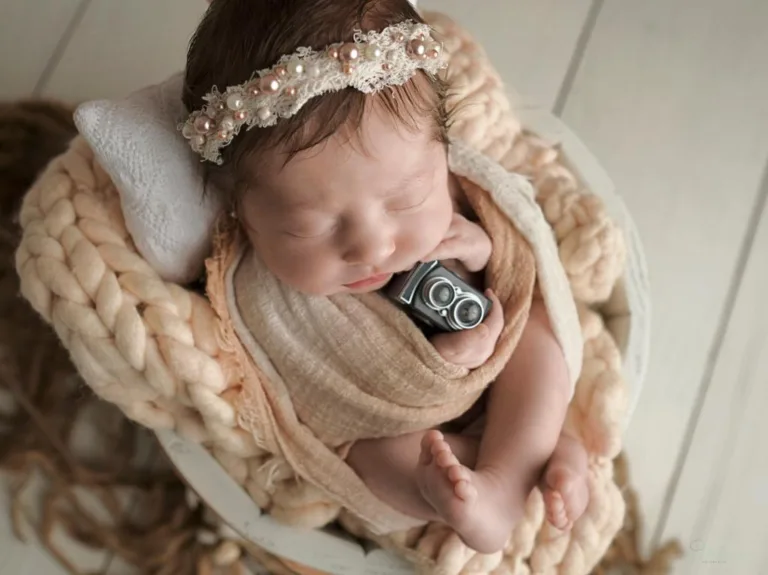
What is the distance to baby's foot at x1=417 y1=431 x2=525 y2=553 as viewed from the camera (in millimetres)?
699

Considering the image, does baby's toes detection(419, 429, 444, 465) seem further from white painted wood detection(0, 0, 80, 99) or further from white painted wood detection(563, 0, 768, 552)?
white painted wood detection(0, 0, 80, 99)

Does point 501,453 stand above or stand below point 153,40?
below

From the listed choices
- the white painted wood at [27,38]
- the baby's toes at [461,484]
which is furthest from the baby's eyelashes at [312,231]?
the white painted wood at [27,38]

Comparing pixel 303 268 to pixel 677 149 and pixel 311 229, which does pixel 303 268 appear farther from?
pixel 677 149

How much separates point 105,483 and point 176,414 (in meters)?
0.23

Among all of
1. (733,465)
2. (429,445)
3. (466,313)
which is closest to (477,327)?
(466,313)

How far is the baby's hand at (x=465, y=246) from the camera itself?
80 centimetres

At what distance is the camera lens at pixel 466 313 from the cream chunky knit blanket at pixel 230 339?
14 cm

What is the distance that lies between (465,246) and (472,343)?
0.32ft

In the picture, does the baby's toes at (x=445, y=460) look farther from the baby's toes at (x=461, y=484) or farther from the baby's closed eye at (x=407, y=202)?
the baby's closed eye at (x=407, y=202)

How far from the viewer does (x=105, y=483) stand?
0.97m

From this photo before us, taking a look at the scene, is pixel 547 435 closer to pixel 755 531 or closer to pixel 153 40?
pixel 755 531

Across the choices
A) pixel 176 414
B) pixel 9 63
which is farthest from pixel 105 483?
pixel 9 63

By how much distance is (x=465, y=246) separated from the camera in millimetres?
819
